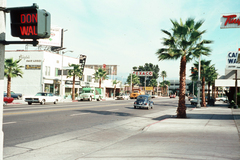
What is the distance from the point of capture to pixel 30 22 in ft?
14.2

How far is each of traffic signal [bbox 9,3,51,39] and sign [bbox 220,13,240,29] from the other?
53.7 ft

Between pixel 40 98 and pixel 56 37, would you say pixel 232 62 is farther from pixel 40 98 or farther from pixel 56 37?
pixel 56 37

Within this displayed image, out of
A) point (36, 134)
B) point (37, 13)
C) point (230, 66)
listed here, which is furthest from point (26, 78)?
point (37, 13)

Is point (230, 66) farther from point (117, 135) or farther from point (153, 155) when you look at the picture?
point (153, 155)

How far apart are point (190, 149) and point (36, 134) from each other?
6.29m

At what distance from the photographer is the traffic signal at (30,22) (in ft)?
14.0

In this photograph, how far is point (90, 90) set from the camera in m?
45.8

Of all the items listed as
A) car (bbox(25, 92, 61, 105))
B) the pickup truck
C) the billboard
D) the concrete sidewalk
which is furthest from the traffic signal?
the billboard

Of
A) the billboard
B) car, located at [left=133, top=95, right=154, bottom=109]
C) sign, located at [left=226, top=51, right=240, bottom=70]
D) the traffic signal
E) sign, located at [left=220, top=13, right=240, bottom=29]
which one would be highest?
the billboard

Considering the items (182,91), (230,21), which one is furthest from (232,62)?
(182,91)

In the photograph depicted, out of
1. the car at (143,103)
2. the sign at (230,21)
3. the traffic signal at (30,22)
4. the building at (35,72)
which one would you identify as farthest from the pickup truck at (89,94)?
the traffic signal at (30,22)

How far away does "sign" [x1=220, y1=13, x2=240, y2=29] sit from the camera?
1778cm

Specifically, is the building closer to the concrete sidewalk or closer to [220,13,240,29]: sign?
[220,13,240,29]: sign

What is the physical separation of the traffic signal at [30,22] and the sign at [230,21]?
53.7ft
